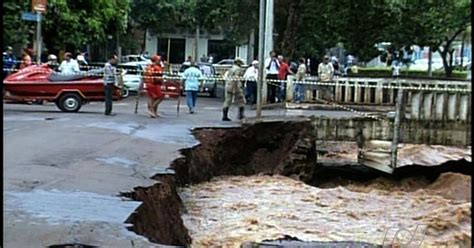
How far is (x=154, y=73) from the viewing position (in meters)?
21.4

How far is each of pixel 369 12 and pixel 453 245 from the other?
21.7m

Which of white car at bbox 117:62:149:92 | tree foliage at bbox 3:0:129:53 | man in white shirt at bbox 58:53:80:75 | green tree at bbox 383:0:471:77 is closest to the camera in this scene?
man in white shirt at bbox 58:53:80:75

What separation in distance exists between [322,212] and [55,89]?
1072cm

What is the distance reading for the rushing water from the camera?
12211 mm

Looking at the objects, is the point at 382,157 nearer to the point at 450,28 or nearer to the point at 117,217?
the point at 117,217

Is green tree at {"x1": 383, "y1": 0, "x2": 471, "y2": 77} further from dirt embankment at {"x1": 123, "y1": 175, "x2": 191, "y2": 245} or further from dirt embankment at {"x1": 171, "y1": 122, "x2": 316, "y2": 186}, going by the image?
dirt embankment at {"x1": 123, "y1": 175, "x2": 191, "y2": 245}

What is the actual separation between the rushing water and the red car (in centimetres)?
638

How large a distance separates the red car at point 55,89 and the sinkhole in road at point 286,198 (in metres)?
5.48

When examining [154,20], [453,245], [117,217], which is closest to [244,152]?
[453,245]

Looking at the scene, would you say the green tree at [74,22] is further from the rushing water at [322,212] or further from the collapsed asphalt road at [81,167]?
the rushing water at [322,212]

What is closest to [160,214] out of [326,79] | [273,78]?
[326,79]

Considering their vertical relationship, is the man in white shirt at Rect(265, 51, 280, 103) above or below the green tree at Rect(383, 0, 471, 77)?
below

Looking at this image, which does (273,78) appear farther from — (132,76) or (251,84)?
(132,76)

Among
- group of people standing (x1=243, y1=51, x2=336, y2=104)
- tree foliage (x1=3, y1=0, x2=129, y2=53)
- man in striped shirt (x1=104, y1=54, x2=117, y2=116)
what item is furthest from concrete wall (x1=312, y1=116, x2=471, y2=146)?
tree foliage (x1=3, y1=0, x2=129, y2=53)
